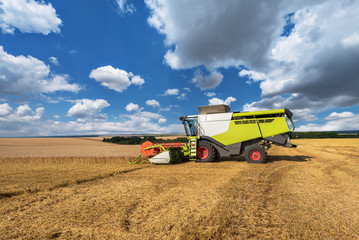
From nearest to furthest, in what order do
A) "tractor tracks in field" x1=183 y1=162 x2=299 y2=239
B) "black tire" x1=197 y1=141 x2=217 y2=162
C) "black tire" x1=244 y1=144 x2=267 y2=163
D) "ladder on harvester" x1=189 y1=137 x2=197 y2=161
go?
"tractor tracks in field" x1=183 y1=162 x2=299 y2=239 → "black tire" x1=244 y1=144 x2=267 y2=163 → "black tire" x1=197 y1=141 x2=217 y2=162 → "ladder on harvester" x1=189 y1=137 x2=197 y2=161

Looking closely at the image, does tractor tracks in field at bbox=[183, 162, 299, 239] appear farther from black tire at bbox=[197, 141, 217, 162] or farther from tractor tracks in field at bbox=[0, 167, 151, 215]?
black tire at bbox=[197, 141, 217, 162]

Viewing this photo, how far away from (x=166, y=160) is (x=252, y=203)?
640 centimetres

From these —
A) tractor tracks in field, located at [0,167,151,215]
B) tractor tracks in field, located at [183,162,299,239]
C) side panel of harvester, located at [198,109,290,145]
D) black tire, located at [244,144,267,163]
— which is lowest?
A: tractor tracks in field, located at [183,162,299,239]

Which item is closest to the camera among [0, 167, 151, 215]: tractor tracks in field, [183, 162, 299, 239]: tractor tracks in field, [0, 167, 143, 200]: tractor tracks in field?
[183, 162, 299, 239]: tractor tracks in field

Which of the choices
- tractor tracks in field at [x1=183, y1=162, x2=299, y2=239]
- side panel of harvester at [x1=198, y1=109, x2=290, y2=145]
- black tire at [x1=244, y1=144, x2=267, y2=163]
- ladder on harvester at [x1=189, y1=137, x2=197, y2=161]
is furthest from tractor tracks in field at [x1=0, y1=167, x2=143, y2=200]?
black tire at [x1=244, y1=144, x2=267, y2=163]

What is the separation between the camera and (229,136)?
9703 mm

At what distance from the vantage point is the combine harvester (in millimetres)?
9031

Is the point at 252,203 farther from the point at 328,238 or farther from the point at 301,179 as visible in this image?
the point at 301,179

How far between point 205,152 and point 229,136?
175cm

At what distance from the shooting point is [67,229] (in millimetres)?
2512

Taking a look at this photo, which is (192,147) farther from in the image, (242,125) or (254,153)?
(254,153)

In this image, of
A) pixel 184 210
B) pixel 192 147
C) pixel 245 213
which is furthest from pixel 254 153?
pixel 184 210

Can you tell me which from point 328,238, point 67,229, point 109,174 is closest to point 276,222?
point 328,238

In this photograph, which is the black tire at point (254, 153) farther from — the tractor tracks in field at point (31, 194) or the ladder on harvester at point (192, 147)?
the tractor tracks in field at point (31, 194)
